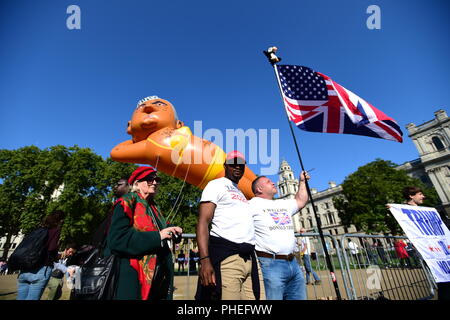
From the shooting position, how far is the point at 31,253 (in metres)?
3.10

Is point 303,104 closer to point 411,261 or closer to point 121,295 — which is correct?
point 121,295

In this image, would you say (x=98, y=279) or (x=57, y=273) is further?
(x=57, y=273)

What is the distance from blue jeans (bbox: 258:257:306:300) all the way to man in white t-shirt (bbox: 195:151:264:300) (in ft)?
0.72

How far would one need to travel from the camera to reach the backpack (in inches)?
120

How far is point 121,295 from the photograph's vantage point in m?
1.62

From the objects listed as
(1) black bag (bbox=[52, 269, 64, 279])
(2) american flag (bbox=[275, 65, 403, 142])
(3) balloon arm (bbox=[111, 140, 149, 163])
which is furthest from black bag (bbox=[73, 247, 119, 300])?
(1) black bag (bbox=[52, 269, 64, 279])

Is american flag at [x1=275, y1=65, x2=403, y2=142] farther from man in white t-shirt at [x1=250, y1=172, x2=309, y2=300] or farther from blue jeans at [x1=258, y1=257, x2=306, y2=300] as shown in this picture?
blue jeans at [x1=258, y1=257, x2=306, y2=300]

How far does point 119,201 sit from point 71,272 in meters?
3.86

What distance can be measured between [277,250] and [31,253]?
11.6 feet

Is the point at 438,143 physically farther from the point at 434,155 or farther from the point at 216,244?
the point at 216,244

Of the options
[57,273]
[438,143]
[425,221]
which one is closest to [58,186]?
[57,273]

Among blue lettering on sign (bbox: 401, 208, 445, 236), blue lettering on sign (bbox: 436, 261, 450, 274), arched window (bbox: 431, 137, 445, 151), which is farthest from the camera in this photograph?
arched window (bbox: 431, 137, 445, 151)

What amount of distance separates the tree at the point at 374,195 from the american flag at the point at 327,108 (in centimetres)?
2543
